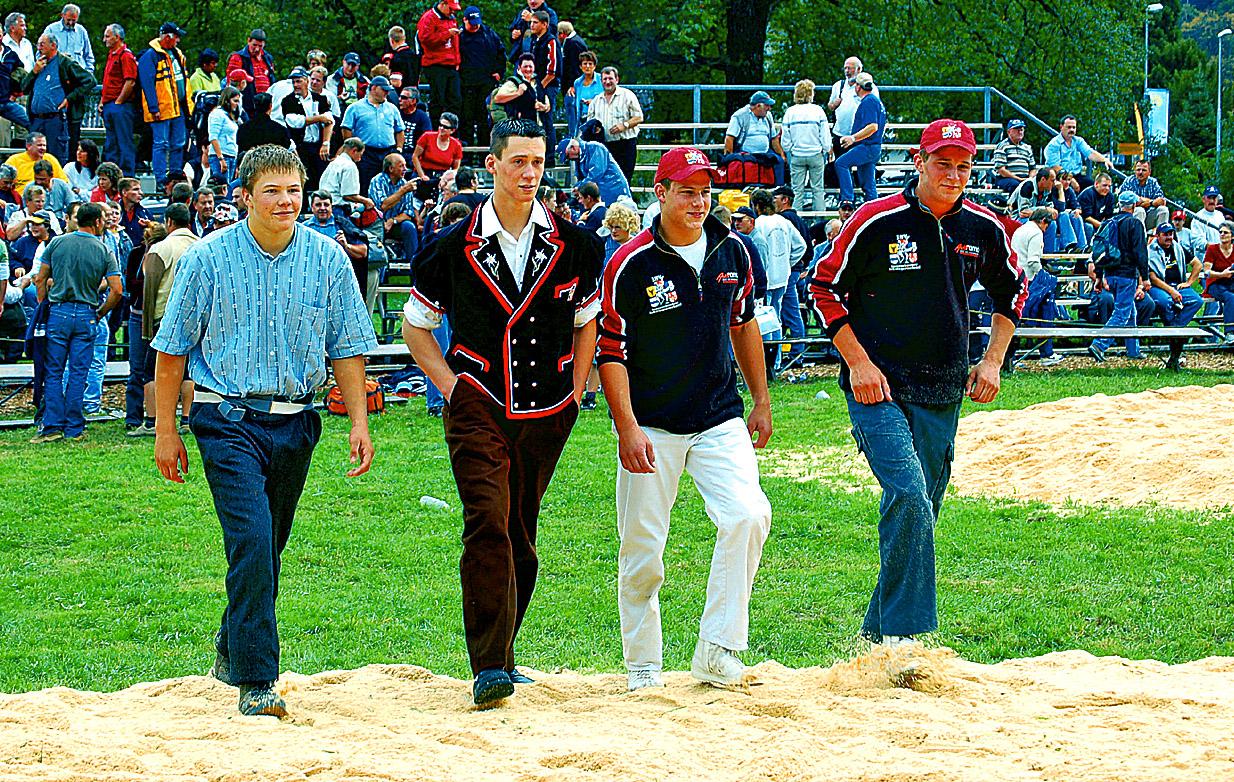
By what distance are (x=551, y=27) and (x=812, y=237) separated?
488 cm

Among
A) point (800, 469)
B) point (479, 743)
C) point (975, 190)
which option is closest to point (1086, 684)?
point (479, 743)

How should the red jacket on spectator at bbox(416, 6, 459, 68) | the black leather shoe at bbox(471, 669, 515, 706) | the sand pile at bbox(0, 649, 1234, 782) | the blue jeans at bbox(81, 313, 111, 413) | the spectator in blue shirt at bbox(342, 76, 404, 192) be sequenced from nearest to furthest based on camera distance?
the sand pile at bbox(0, 649, 1234, 782) < the black leather shoe at bbox(471, 669, 515, 706) < the blue jeans at bbox(81, 313, 111, 413) < the spectator in blue shirt at bbox(342, 76, 404, 192) < the red jacket on spectator at bbox(416, 6, 459, 68)

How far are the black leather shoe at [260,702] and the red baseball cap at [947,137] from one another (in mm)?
3536

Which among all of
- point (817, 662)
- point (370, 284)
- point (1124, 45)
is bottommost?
point (817, 662)

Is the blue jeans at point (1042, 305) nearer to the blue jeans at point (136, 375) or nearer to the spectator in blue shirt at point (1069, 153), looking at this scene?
the spectator in blue shirt at point (1069, 153)

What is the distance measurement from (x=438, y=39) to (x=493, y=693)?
17.3 meters

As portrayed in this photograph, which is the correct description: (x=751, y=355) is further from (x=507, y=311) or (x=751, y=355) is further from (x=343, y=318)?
(x=343, y=318)

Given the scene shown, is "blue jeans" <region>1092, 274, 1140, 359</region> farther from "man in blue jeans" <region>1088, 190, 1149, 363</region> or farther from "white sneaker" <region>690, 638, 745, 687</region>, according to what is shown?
"white sneaker" <region>690, 638, 745, 687</region>

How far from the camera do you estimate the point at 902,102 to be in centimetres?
3888

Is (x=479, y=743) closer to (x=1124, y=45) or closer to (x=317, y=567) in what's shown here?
(x=317, y=567)

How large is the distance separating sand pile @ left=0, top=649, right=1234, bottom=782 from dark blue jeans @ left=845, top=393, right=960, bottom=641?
0.53 ft

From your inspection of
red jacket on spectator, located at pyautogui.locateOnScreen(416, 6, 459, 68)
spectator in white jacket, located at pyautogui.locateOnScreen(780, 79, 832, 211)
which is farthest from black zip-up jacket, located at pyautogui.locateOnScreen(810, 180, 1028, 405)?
red jacket on spectator, located at pyautogui.locateOnScreen(416, 6, 459, 68)

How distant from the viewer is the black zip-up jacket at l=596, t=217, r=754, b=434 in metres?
6.14

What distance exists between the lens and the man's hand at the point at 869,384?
244 inches
